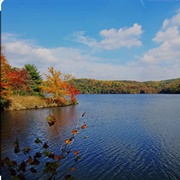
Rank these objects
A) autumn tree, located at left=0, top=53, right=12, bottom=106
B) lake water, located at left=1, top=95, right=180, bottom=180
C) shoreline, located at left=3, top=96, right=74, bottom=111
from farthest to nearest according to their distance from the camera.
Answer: shoreline, located at left=3, top=96, right=74, bottom=111 < autumn tree, located at left=0, top=53, right=12, bottom=106 < lake water, located at left=1, top=95, right=180, bottom=180

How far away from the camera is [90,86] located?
147875mm

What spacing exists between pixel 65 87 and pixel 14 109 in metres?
11.2

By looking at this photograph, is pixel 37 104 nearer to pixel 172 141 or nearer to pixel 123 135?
pixel 123 135

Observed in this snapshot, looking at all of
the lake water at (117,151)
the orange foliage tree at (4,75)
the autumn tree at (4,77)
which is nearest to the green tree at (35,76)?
the autumn tree at (4,77)

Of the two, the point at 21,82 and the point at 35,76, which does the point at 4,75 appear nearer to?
the point at 21,82

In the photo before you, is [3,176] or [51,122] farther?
[3,176]

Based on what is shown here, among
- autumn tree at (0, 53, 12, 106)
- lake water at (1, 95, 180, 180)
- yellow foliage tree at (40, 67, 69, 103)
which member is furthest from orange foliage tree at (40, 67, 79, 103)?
lake water at (1, 95, 180, 180)

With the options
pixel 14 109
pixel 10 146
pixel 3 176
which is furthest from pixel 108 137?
pixel 14 109

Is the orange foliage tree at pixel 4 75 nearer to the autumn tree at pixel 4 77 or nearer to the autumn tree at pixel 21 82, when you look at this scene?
the autumn tree at pixel 4 77

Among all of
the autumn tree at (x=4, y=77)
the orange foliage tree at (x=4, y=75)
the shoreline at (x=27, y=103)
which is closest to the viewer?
the orange foliage tree at (x=4, y=75)

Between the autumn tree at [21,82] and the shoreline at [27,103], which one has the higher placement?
the autumn tree at [21,82]

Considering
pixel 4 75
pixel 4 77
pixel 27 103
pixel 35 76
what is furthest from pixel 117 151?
pixel 35 76

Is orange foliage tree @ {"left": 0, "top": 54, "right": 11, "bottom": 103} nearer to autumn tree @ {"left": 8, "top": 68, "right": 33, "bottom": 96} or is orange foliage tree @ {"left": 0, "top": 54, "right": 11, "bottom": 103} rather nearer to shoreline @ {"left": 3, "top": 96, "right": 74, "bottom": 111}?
shoreline @ {"left": 3, "top": 96, "right": 74, "bottom": 111}

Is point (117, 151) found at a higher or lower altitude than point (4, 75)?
lower
